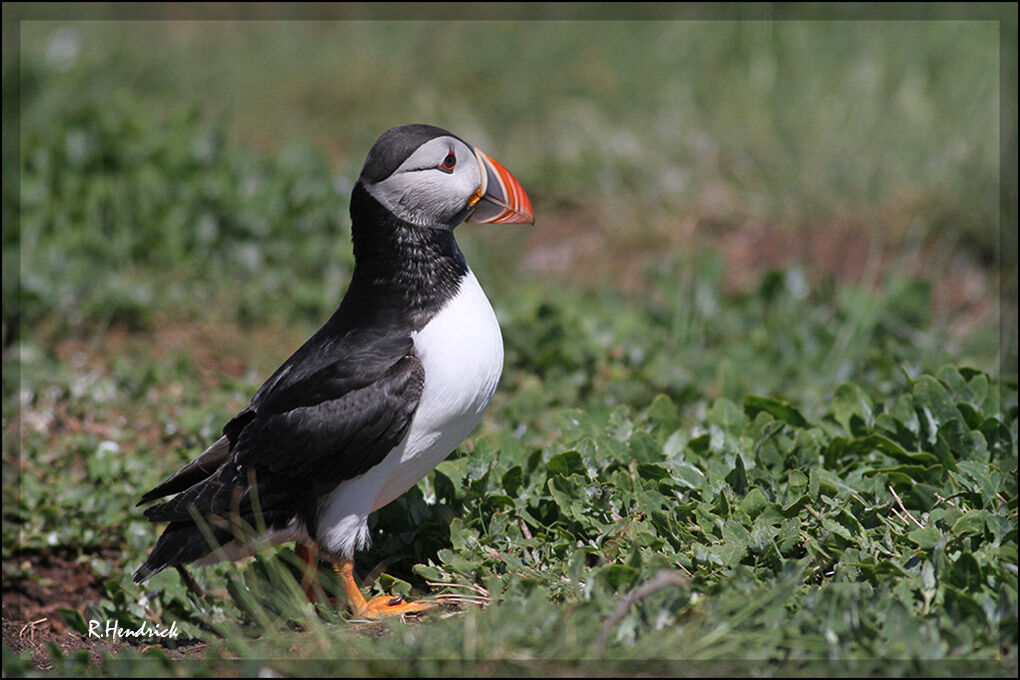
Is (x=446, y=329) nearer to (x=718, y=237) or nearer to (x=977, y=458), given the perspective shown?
(x=977, y=458)

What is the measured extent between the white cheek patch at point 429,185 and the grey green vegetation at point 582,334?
97cm

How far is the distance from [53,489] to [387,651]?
261 centimetres

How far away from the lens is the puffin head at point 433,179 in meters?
3.38

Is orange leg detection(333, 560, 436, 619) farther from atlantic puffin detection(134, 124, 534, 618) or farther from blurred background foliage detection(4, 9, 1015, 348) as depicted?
blurred background foliage detection(4, 9, 1015, 348)

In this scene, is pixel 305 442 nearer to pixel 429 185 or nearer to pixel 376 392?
pixel 376 392

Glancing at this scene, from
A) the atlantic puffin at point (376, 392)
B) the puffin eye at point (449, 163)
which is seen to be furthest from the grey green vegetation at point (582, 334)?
the puffin eye at point (449, 163)

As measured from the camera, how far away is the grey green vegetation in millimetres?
2787

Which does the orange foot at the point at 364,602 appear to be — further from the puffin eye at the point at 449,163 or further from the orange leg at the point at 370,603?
the puffin eye at the point at 449,163

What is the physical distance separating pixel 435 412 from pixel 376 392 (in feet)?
0.63

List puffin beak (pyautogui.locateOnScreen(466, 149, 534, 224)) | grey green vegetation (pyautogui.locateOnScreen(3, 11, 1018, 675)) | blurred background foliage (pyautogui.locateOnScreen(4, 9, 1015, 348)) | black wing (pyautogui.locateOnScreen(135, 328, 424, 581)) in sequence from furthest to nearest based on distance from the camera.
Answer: blurred background foliage (pyautogui.locateOnScreen(4, 9, 1015, 348)), puffin beak (pyautogui.locateOnScreen(466, 149, 534, 224)), black wing (pyautogui.locateOnScreen(135, 328, 424, 581)), grey green vegetation (pyautogui.locateOnScreen(3, 11, 1018, 675))

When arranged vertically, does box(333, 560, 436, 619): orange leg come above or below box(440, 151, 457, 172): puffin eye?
below

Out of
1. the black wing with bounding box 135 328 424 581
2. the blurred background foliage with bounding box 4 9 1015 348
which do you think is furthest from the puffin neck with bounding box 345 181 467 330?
the blurred background foliage with bounding box 4 9 1015 348
